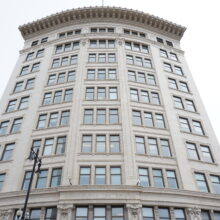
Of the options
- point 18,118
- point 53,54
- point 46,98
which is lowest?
point 18,118

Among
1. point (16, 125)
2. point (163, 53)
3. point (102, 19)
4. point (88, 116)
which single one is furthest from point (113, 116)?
point (102, 19)

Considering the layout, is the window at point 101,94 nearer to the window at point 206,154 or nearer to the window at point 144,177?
the window at point 144,177

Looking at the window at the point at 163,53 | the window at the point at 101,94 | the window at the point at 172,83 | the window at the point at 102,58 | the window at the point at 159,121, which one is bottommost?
the window at the point at 159,121

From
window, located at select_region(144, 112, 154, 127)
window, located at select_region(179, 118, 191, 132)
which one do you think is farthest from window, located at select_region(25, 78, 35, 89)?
window, located at select_region(179, 118, 191, 132)

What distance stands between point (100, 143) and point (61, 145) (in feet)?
14.5

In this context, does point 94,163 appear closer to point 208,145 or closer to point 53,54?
point 208,145

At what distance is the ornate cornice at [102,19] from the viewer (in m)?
47.7

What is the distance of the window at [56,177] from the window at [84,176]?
7.29 ft

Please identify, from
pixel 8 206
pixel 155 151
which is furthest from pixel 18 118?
pixel 155 151

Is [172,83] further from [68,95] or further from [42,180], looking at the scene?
[42,180]

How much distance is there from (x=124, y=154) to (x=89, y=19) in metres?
29.4

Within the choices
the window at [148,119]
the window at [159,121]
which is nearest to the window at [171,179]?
the window at [159,121]

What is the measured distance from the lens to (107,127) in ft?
102

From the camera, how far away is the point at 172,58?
148 feet
